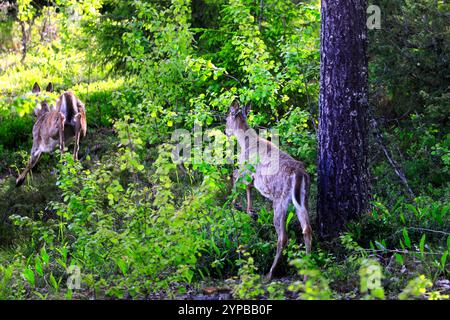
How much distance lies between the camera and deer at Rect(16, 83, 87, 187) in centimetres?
1175

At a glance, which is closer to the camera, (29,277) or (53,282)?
(53,282)

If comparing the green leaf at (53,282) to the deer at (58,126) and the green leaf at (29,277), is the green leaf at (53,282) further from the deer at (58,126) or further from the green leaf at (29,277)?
the deer at (58,126)

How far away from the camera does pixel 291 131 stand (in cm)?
878

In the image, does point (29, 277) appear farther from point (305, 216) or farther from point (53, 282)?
point (305, 216)

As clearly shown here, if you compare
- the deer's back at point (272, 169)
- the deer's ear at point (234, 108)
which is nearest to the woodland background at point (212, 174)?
the deer's ear at point (234, 108)

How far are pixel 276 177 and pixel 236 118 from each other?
148cm

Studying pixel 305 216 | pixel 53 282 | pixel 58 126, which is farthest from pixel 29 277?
pixel 58 126

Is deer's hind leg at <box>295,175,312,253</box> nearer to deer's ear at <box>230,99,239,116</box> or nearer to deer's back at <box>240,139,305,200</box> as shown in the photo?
deer's back at <box>240,139,305,200</box>

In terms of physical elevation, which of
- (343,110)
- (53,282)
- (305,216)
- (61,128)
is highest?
(343,110)

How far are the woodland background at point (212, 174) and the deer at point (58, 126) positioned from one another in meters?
0.65

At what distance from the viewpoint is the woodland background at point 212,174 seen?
6.61 metres

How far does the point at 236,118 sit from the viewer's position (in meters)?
8.90
